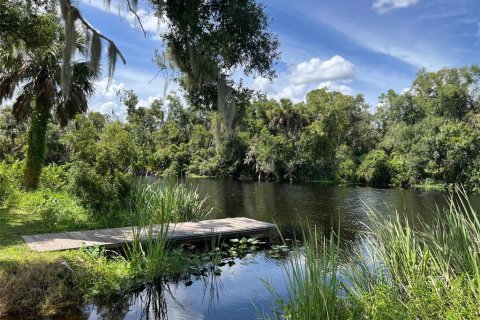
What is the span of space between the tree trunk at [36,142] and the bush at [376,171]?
31.4m

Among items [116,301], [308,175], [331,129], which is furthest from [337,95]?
[116,301]

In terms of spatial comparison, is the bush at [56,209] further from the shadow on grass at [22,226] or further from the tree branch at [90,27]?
the tree branch at [90,27]

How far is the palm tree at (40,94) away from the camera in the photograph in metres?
13.2

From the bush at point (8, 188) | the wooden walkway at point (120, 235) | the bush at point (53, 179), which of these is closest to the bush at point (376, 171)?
the wooden walkway at point (120, 235)

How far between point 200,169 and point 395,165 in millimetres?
23007

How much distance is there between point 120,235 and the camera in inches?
342

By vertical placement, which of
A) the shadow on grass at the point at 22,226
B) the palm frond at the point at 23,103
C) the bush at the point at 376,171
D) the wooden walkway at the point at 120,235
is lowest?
the wooden walkway at the point at 120,235

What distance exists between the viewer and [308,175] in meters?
41.8

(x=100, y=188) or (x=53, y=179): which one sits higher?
(x=53, y=179)

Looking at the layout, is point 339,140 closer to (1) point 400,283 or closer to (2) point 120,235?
(2) point 120,235

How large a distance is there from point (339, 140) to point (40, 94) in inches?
1458

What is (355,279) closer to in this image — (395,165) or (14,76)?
(14,76)

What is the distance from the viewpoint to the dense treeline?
1383 inches

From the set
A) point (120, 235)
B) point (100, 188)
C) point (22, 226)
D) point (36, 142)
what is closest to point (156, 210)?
point (120, 235)
